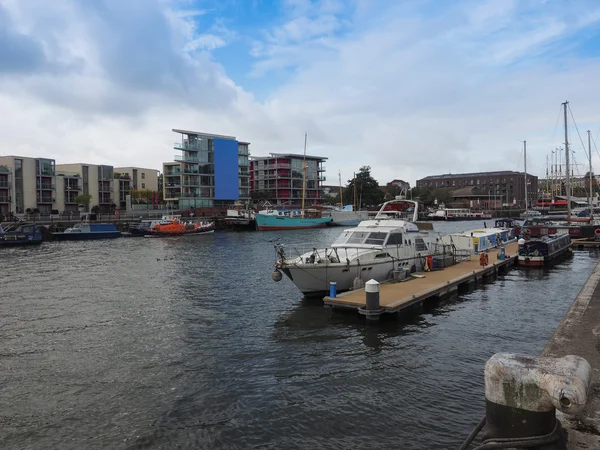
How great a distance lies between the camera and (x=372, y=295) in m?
17.2

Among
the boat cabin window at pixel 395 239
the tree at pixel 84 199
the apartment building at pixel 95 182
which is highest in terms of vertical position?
the apartment building at pixel 95 182

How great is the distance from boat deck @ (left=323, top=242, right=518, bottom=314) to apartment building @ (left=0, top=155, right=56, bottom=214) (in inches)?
3232

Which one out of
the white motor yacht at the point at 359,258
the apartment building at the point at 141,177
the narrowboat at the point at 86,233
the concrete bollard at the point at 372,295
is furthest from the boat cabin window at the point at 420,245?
the apartment building at the point at 141,177

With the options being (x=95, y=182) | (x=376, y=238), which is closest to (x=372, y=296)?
(x=376, y=238)

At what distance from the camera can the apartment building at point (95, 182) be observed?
99.6 metres

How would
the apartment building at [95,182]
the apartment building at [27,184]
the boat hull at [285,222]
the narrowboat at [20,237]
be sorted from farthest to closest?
1. the apartment building at [95,182]
2. the boat hull at [285,222]
3. the apartment building at [27,184]
4. the narrowboat at [20,237]

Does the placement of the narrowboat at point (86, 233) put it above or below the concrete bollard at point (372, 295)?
above

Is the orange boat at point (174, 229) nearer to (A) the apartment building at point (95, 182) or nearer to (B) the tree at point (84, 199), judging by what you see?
(B) the tree at point (84, 199)

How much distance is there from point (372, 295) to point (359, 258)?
4.86 m

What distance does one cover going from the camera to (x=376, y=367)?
13.4 meters

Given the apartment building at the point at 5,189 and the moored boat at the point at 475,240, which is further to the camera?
the apartment building at the point at 5,189

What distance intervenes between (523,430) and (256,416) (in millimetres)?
6340

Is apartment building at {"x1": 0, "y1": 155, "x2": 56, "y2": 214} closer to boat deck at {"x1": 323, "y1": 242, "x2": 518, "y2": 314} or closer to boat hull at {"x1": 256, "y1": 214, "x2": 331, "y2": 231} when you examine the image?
boat hull at {"x1": 256, "y1": 214, "x2": 331, "y2": 231}

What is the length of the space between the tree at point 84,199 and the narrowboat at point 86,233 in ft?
96.2
